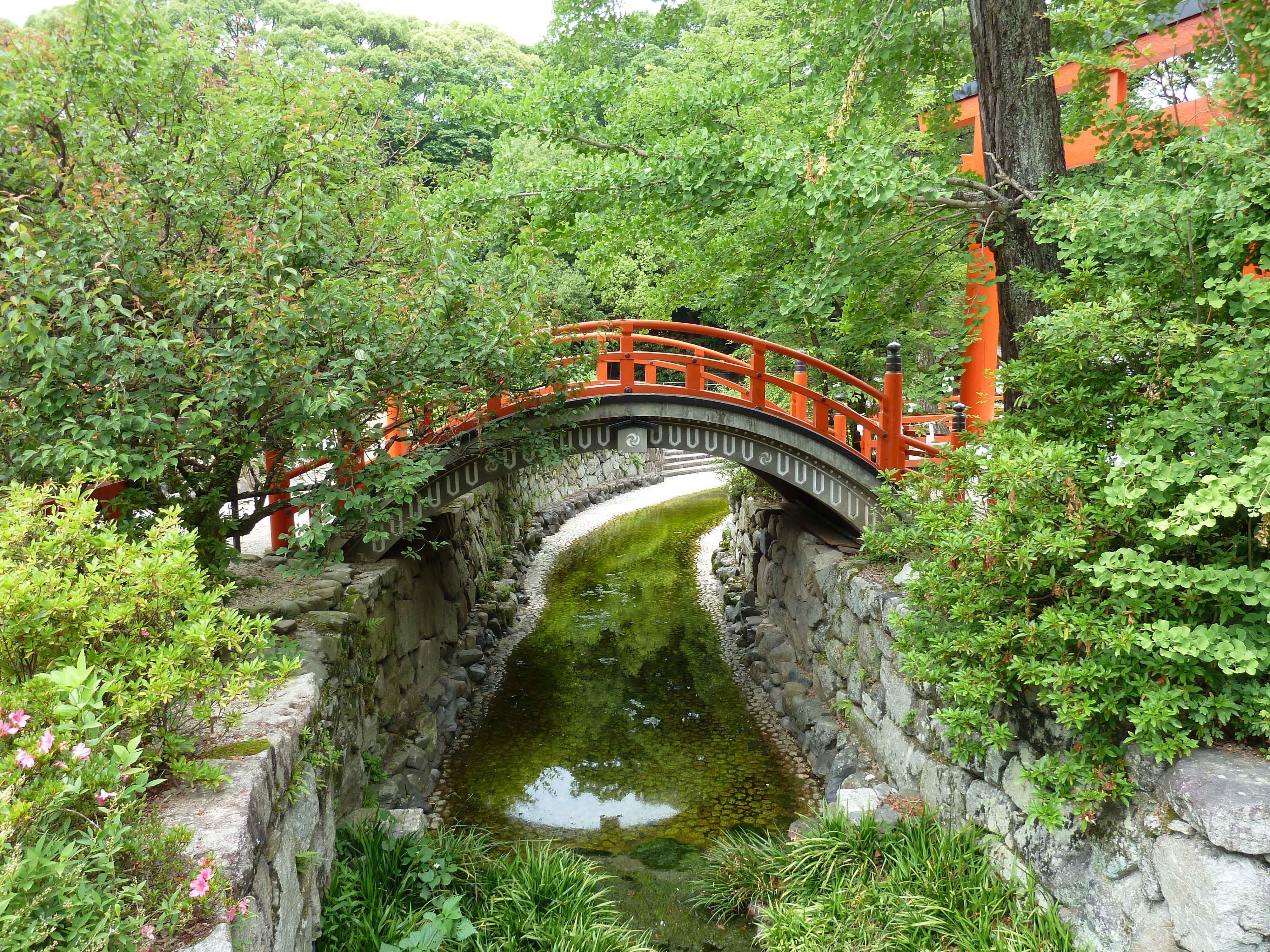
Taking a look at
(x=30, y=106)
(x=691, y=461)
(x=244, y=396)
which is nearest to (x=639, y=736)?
(x=244, y=396)

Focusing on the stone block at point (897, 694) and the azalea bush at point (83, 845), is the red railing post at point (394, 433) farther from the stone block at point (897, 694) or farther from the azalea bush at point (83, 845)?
the stone block at point (897, 694)

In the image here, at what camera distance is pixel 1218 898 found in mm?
2773

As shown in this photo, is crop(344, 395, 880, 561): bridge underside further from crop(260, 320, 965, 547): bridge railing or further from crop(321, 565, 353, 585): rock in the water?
crop(321, 565, 353, 585): rock in the water

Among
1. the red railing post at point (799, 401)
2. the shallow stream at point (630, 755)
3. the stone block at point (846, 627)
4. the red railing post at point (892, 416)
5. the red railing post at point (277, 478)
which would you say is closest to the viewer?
the red railing post at point (277, 478)

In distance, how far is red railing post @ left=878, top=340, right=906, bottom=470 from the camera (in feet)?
24.5

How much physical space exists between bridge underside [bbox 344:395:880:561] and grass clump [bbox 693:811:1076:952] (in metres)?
3.65

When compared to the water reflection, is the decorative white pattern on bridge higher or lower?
higher

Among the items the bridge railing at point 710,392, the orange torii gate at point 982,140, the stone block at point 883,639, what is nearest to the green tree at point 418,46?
the orange torii gate at point 982,140

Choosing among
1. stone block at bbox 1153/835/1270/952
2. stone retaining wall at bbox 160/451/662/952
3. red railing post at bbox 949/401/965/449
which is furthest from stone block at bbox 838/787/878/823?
red railing post at bbox 949/401/965/449

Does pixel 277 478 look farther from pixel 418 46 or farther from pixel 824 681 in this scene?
pixel 418 46

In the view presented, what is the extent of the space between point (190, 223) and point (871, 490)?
6.30m

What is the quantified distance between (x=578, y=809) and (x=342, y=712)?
7.36ft

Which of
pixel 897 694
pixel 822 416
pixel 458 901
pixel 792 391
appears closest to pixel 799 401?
pixel 792 391

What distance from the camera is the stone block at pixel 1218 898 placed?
2729 millimetres
